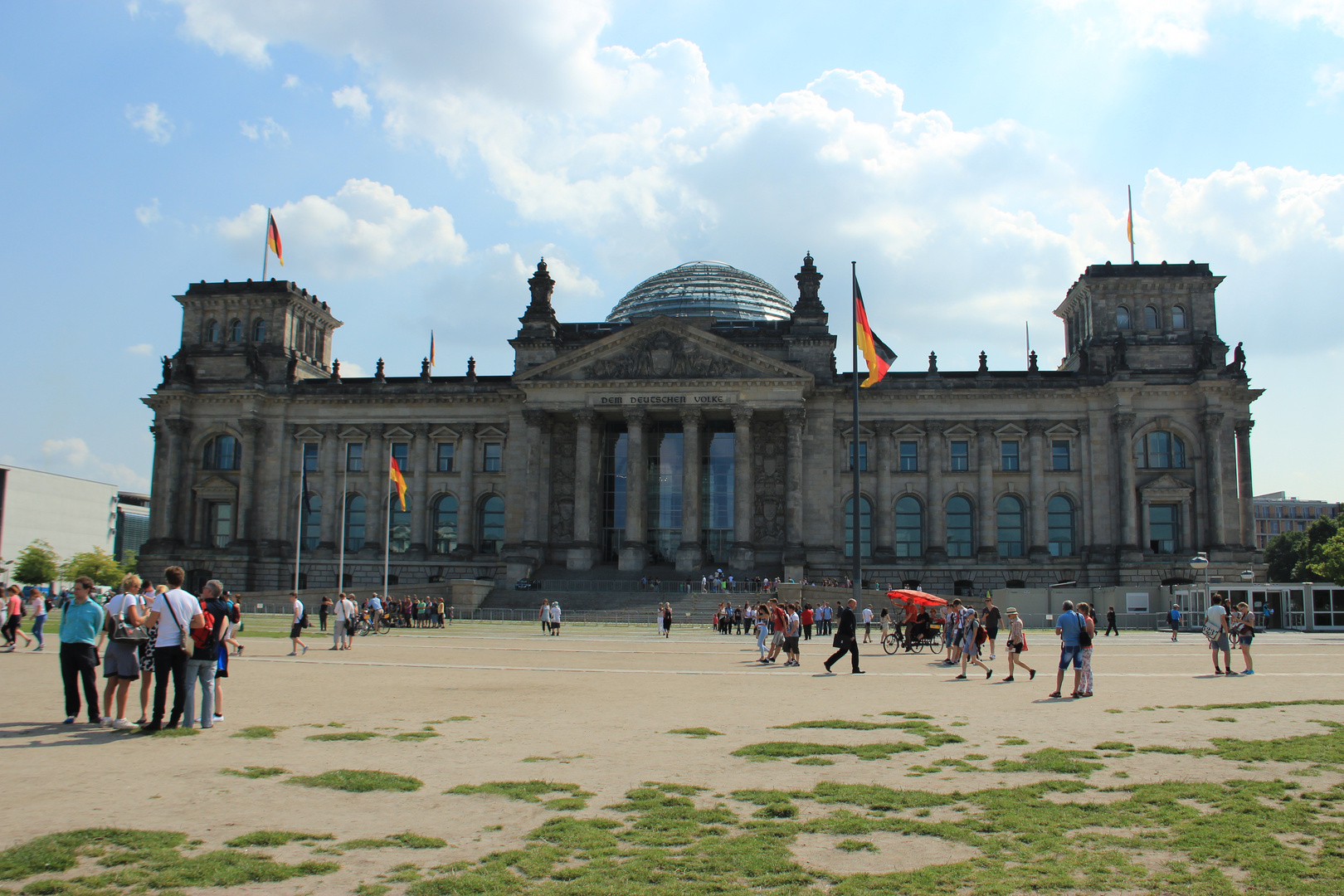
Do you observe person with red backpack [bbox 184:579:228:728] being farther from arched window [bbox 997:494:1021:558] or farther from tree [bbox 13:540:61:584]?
tree [bbox 13:540:61:584]

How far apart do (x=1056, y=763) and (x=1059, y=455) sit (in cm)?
6376

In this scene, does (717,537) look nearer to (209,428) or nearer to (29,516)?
(209,428)

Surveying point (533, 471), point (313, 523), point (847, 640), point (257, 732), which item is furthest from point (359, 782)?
point (313, 523)

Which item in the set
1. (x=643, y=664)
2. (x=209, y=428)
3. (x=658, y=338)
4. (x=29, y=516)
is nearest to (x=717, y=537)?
(x=658, y=338)

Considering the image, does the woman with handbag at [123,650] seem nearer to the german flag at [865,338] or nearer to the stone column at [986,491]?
the german flag at [865,338]

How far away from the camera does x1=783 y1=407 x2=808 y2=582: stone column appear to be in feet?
222

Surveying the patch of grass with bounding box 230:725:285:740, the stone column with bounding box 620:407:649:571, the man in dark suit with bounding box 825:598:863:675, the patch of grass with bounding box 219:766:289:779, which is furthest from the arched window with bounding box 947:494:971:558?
the patch of grass with bounding box 219:766:289:779

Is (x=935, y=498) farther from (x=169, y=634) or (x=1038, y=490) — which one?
(x=169, y=634)

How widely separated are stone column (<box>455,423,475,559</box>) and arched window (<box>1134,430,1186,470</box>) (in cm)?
4727

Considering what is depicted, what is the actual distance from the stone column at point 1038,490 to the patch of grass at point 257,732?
6350 cm

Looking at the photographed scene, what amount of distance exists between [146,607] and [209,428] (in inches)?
2581

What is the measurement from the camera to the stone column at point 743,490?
66.8 m

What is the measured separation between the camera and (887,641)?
39.7 m

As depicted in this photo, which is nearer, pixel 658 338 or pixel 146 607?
pixel 146 607
